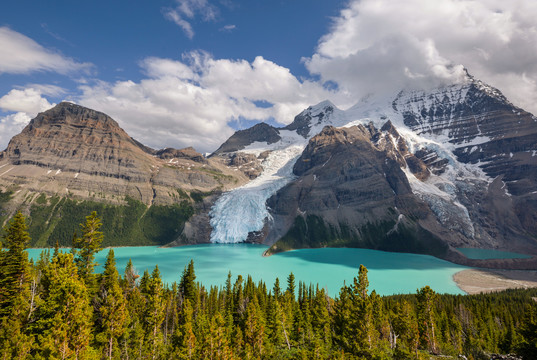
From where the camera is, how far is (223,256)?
198m

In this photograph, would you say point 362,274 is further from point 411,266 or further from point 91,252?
point 411,266

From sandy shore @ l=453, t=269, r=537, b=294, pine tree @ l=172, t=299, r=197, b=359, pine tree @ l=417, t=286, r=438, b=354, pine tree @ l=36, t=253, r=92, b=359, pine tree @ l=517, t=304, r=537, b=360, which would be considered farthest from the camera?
sandy shore @ l=453, t=269, r=537, b=294

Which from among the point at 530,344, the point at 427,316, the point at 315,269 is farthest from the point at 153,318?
the point at 315,269

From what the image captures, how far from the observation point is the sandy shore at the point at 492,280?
135 metres

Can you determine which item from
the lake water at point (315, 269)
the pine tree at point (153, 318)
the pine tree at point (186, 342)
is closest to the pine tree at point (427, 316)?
the pine tree at point (186, 342)

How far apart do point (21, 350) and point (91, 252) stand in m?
11.9

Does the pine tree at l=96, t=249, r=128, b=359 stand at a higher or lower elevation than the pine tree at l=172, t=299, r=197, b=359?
higher

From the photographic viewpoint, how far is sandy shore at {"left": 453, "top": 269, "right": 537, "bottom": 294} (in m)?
135

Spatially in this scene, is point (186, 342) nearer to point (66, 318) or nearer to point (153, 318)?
point (153, 318)

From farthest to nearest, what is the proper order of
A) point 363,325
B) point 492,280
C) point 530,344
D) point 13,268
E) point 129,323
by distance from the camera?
point 492,280 → point 129,323 → point 363,325 → point 13,268 → point 530,344

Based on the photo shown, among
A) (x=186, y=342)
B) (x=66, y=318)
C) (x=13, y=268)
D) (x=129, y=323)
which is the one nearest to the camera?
(x=66, y=318)

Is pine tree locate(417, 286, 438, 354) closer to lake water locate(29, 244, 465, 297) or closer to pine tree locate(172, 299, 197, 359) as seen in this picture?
pine tree locate(172, 299, 197, 359)

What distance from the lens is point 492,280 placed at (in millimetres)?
149375

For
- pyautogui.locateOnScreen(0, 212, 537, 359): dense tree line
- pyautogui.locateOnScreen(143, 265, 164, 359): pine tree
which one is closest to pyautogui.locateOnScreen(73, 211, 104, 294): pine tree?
pyautogui.locateOnScreen(0, 212, 537, 359): dense tree line
